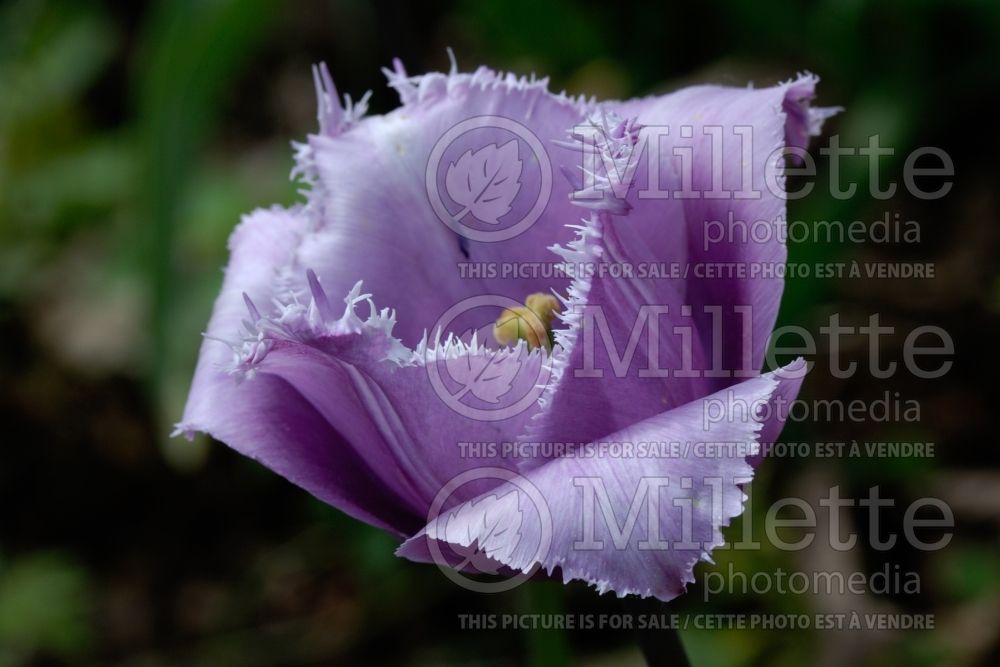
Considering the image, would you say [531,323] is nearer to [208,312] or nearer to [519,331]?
[519,331]

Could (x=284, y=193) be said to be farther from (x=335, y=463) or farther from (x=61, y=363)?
(x=335, y=463)

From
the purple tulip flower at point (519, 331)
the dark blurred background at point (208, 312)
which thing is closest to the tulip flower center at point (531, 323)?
the purple tulip flower at point (519, 331)

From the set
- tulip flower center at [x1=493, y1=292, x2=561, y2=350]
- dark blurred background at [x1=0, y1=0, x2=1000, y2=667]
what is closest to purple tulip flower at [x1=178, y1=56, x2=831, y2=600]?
tulip flower center at [x1=493, y1=292, x2=561, y2=350]

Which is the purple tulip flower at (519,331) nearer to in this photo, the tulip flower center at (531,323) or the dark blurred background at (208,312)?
the tulip flower center at (531,323)

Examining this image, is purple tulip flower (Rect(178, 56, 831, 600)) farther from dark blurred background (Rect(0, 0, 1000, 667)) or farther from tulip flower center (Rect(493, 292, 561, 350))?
dark blurred background (Rect(0, 0, 1000, 667))

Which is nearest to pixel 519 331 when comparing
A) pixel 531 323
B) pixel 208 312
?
pixel 531 323

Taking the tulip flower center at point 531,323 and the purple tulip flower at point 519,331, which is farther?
the tulip flower center at point 531,323
